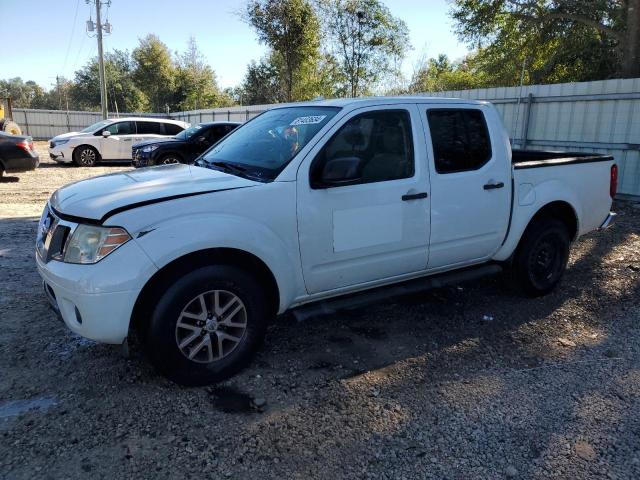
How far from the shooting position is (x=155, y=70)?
44500 mm

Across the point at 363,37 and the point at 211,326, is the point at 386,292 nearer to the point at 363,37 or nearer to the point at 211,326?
the point at 211,326

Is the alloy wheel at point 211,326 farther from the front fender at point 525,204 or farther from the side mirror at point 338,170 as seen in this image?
the front fender at point 525,204

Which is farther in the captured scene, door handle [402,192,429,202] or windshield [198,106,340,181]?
door handle [402,192,429,202]

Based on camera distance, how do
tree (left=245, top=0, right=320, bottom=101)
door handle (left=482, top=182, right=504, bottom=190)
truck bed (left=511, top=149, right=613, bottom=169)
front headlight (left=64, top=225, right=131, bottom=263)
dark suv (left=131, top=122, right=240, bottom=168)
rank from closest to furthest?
front headlight (left=64, top=225, right=131, bottom=263) < door handle (left=482, top=182, right=504, bottom=190) < truck bed (left=511, top=149, right=613, bottom=169) < dark suv (left=131, top=122, right=240, bottom=168) < tree (left=245, top=0, right=320, bottom=101)

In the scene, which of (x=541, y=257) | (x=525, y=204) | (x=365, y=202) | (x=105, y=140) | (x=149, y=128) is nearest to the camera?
(x=365, y=202)

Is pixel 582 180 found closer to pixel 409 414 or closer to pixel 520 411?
pixel 520 411

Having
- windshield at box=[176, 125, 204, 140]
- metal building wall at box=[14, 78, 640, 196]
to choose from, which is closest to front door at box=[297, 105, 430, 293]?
metal building wall at box=[14, 78, 640, 196]

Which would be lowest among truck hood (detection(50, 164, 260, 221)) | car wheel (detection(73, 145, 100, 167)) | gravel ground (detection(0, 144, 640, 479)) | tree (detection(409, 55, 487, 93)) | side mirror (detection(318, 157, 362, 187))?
gravel ground (detection(0, 144, 640, 479))

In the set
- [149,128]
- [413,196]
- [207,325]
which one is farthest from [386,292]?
[149,128]

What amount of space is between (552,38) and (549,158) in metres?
16.1

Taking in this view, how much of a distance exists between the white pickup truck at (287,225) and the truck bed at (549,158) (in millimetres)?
48

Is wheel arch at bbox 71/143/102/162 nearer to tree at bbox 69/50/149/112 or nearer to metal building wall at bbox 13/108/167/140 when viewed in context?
metal building wall at bbox 13/108/167/140

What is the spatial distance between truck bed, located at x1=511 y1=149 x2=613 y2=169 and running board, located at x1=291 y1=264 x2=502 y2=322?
100cm

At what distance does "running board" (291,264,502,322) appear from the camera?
3533 millimetres
